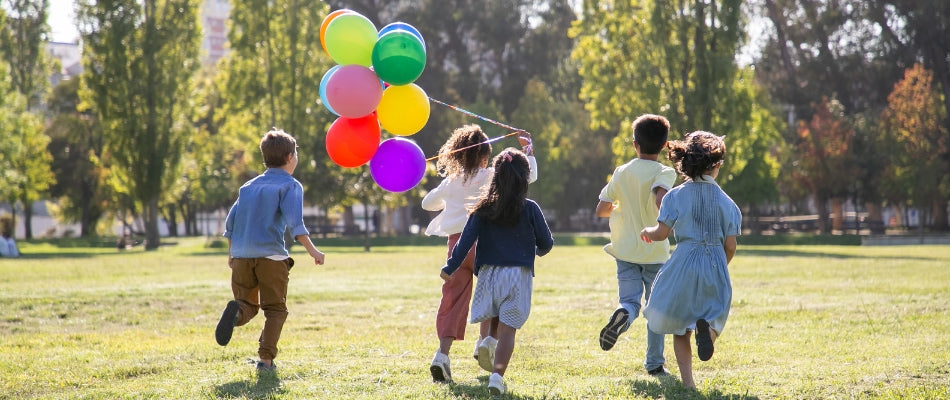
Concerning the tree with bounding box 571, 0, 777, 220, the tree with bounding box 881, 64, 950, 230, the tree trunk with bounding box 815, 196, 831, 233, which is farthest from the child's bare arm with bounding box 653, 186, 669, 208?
the tree trunk with bounding box 815, 196, 831, 233

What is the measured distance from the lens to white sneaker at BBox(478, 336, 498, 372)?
591cm

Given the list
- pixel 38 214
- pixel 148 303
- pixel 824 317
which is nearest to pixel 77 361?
pixel 148 303

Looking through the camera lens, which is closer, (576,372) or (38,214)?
(576,372)

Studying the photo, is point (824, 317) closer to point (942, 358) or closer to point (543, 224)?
point (942, 358)

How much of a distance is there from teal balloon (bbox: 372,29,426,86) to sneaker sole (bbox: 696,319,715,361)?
311cm

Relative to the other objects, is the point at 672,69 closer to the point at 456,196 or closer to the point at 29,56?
the point at 456,196

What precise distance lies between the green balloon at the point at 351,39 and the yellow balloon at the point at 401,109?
32 centimetres

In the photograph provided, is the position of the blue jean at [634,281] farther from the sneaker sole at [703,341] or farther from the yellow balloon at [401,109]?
the yellow balloon at [401,109]

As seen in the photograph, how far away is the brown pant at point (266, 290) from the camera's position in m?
6.54

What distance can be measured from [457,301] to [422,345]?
167 cm

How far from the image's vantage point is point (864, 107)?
46156 millimetres

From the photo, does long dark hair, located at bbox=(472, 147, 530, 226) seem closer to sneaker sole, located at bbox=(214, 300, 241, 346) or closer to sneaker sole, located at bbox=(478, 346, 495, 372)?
sneaker sole, located at bbox=(478, 346, 495, 372)

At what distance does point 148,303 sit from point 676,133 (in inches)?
921

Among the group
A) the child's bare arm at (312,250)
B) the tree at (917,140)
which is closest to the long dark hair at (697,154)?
the child's bare arm at (312,250)
